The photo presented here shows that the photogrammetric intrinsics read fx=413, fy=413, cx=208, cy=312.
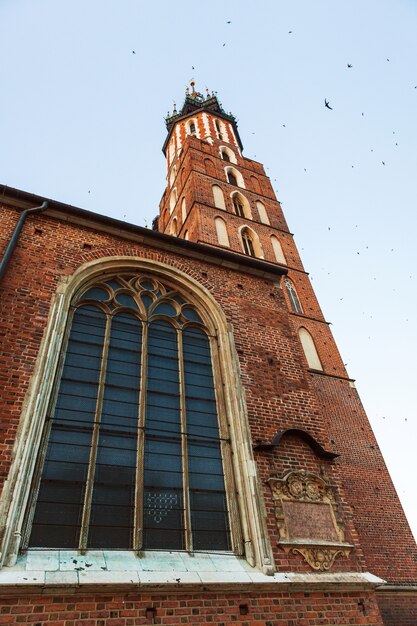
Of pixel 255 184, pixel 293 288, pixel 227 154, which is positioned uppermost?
pixel 227 154

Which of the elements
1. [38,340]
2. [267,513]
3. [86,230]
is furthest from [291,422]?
[86,230]

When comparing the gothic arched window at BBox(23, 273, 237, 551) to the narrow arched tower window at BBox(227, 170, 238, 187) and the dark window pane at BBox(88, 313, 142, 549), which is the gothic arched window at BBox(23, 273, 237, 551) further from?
the narrow arched tower window at BBox(227, 170, 238, 187)

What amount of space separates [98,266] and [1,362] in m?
2.65

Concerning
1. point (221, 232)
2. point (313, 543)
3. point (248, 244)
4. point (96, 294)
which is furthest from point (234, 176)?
point (313, 543)

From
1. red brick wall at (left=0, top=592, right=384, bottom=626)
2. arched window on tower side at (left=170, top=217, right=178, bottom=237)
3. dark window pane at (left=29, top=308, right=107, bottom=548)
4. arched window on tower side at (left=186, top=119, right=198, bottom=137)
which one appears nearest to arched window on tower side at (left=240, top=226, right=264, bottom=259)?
arched window on tower side at (left=170, top=217, right=178, bottom=237)

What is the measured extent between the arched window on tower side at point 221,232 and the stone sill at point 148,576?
12106mm

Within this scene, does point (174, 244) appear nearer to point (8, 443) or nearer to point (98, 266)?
point (98, 266)

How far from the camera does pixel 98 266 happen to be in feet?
24.4

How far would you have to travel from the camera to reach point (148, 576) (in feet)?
14.1

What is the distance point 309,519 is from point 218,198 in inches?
589

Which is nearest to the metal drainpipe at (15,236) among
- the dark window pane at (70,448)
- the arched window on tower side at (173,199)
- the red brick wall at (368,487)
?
the dark window pane at (70,448)

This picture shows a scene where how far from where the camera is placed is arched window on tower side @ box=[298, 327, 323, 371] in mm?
12930

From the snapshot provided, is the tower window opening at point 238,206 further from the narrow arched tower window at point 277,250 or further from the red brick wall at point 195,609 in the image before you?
the red brick wall at point 195,609

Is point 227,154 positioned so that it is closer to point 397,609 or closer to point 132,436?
point 132,436
